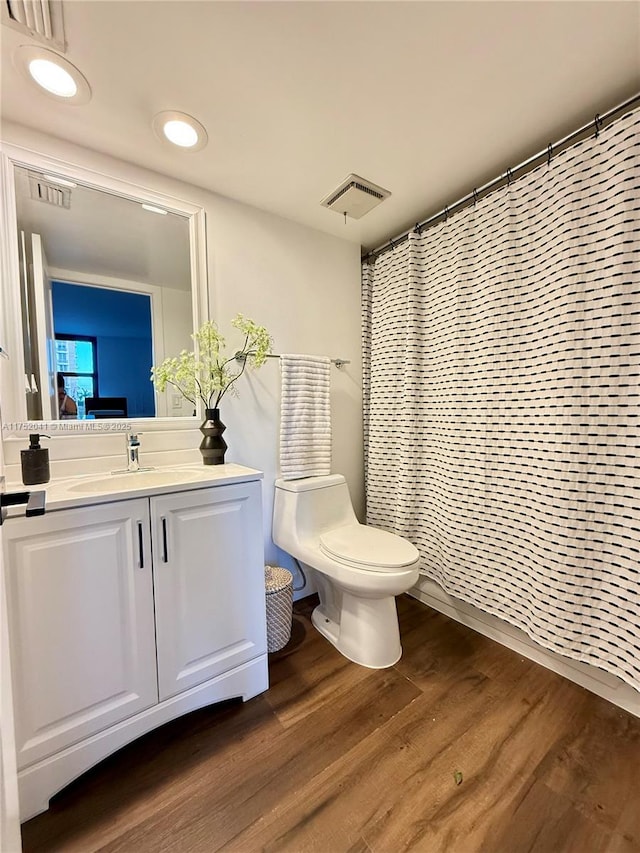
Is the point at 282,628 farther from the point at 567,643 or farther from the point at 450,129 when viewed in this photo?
the point at 450,129

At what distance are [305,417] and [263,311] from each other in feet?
1.97

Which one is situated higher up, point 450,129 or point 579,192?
point 450,129

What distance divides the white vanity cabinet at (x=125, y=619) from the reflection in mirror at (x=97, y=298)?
0.59 meters

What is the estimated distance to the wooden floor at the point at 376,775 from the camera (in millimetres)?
902

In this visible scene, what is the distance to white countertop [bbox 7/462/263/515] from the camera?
995 mm

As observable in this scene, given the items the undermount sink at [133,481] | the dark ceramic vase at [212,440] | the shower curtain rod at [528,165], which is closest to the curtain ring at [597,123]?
the shower curtain rod at [528,165]

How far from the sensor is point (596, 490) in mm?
1240

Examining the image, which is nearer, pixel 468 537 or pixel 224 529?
pixel 224 529

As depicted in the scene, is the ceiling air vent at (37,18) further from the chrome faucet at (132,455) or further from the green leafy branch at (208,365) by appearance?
the chrome faucet at (132,455)

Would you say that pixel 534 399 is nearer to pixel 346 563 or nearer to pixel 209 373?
pixel 346 563

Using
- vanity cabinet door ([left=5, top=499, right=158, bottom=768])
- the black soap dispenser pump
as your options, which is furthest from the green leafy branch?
vanity cabinet door ([left=5, top=499, right=158, bottom=768])

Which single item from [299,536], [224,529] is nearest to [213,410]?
[224,529]

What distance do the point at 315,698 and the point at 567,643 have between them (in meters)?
0.99

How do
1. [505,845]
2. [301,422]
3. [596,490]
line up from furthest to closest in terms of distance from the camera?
[301,422], [596,490], [505,845]
